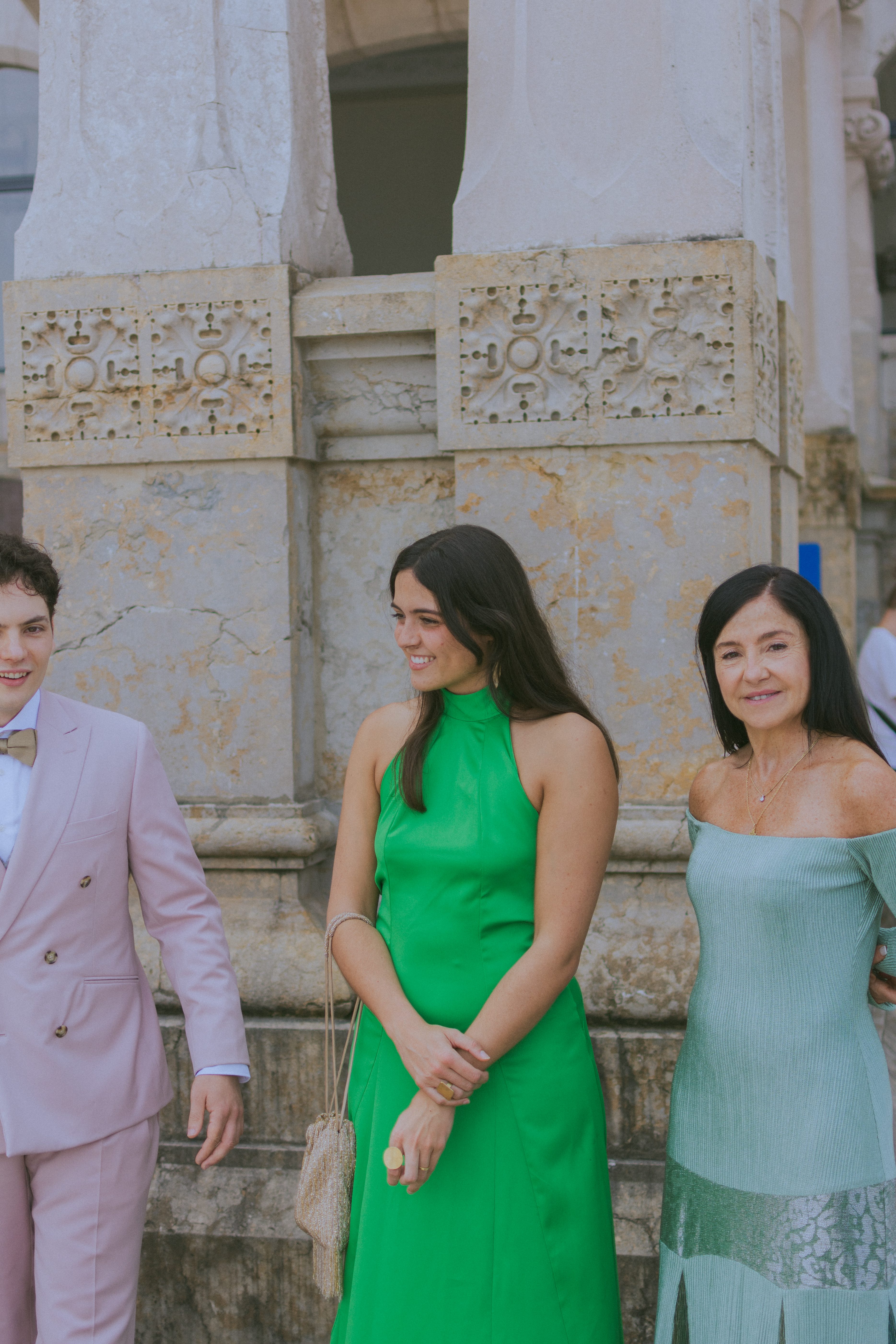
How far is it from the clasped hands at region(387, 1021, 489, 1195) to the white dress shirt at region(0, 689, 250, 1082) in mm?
369

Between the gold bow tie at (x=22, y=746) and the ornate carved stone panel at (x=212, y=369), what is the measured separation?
1.23 metres

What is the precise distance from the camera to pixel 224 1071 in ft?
7.41

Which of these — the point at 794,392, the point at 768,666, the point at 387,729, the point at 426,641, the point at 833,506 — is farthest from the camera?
the point at 833,506

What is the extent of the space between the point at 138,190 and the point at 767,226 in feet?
5.38

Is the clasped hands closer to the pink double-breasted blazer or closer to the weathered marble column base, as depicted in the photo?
the pink double-breasted blazer

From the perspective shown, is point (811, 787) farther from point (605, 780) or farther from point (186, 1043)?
point (186, 1043)

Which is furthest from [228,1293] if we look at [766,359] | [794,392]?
[794,392]

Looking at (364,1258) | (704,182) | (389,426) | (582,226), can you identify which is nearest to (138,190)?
(389,426)

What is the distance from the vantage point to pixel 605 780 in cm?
215

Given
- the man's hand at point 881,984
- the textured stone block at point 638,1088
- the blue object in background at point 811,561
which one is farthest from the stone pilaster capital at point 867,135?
the man's hand at point 881,984

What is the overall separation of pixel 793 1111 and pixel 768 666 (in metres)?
0.69

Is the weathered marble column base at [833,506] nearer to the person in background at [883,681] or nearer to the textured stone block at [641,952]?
the person in background at [883,681]

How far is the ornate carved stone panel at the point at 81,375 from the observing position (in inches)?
129

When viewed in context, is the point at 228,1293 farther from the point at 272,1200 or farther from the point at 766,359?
the point at 766,359
